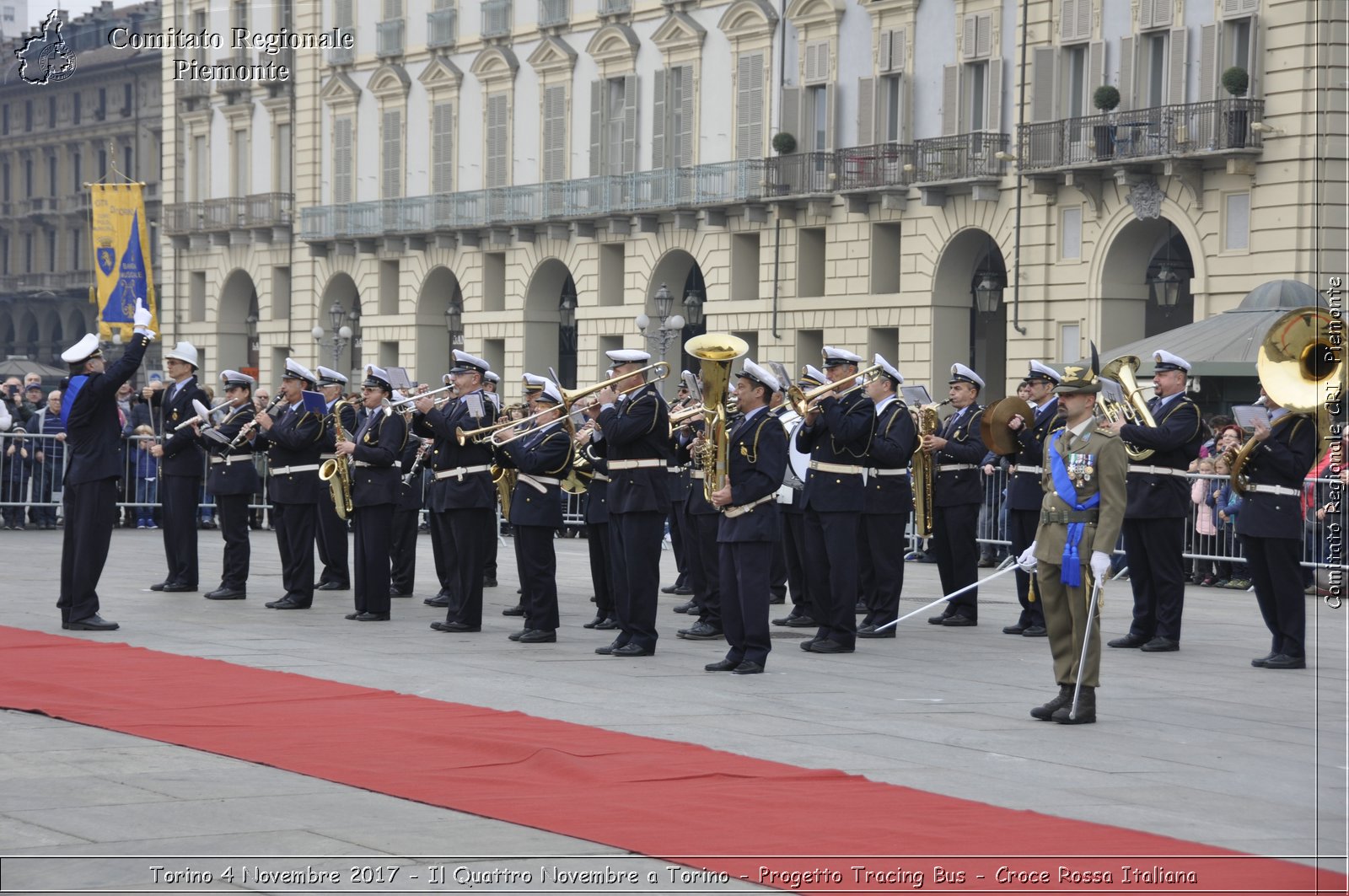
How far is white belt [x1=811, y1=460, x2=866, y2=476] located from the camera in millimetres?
14078

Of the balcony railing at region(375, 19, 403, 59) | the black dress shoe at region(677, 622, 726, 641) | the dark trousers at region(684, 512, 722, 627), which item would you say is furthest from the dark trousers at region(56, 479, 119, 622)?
the balcony railing at region(375, 19, 403, 59)

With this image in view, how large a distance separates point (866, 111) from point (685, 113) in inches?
221

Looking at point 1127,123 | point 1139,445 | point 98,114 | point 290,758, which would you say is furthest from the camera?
point 98,114

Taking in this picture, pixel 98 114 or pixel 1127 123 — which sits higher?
pixel 98 114

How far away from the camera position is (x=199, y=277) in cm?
5862

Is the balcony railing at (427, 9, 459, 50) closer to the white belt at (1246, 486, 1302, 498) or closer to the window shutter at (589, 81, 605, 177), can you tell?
the window shutter at (589, 81, 605, 177)

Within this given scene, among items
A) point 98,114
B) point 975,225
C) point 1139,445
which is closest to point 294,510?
point 1139,445

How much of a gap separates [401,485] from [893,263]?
2359 cm

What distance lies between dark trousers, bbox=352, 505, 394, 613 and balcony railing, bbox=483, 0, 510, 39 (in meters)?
33.0

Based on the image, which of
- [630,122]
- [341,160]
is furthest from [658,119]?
[341,160]

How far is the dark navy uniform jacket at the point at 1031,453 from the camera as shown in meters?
15.4

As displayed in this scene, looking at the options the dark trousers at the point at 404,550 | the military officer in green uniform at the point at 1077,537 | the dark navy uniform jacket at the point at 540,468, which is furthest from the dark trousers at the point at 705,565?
the military officer in green uniform at the point at 1077,537

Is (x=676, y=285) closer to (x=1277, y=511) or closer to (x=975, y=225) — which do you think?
(x=975, y=225)

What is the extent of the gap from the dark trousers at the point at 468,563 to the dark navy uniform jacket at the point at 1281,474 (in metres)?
5.36
